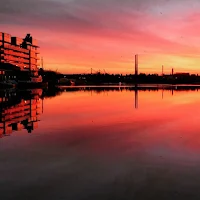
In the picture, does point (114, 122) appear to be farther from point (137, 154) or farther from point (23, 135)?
point (137, 154)

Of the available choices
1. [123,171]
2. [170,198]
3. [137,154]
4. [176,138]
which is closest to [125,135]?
[176,138]

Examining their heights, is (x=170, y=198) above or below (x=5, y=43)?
below

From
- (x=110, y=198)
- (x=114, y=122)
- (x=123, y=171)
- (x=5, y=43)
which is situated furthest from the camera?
(x=5, y=43)

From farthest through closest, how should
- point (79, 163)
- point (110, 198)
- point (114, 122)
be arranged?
point (114, 122), point (79, 163), point (110, 198)

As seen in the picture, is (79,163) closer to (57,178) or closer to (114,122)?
(57,178)

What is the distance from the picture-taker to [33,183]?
9.73m

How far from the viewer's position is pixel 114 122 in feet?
82.2

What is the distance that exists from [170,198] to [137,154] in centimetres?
511

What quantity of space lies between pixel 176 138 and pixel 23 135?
8074mm

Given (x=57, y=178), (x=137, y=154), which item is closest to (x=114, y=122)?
(x=137, y=154)

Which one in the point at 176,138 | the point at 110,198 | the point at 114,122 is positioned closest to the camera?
the point at 110,198

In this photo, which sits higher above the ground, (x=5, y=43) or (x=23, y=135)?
(x=5, y=43)

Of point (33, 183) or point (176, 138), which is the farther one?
point (176, 138)

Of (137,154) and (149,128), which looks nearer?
(137,154)
